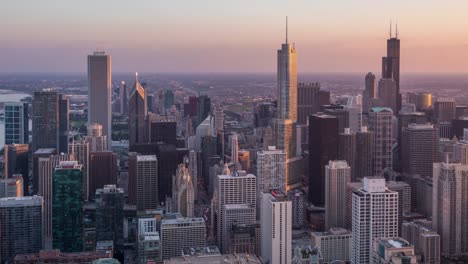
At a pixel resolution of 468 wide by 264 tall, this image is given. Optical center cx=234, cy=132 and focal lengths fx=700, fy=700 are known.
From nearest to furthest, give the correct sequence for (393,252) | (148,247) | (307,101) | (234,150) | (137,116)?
(393,252)
(148,247)
(234,150)
(307,101)
(137,116)

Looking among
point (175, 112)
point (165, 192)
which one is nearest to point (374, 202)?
point (165, 192)

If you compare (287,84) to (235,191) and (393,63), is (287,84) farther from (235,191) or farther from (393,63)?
(235,191)

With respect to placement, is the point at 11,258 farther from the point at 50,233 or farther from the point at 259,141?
the point at 259,141

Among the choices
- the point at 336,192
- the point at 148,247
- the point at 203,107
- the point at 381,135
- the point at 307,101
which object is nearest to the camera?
the point at 148,247

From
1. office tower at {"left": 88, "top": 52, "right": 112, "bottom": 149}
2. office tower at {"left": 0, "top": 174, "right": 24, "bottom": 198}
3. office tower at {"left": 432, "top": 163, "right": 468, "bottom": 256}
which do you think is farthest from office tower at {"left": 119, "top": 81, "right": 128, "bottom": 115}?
office tower at {"left": 432, "top": 163, "right": 468, "bottom": 256}

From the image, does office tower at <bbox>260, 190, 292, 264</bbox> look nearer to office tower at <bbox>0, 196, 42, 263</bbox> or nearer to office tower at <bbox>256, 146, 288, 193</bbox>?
office tower at <bbox>256, 146, 288, 193</bbox>

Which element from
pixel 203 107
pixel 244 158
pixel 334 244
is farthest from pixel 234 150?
pixel 334 244

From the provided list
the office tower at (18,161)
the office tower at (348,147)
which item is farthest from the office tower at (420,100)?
the office tower at (18,161)
